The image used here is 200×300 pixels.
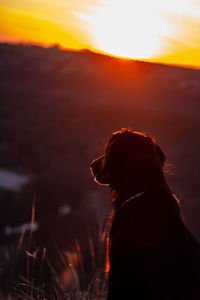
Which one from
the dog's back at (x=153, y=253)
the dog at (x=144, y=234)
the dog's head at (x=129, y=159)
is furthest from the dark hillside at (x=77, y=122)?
the dog's back at (x=153, y=253)

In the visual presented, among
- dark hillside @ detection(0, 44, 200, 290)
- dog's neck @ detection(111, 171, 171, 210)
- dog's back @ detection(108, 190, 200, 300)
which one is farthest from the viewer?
dark hillside @ detection(0, 44, 200, 290)

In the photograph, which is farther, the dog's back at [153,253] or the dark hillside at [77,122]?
the dark hillside at [77,122]

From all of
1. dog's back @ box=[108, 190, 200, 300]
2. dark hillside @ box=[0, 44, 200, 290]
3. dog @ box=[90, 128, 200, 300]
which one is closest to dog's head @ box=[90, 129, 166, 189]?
dog @ box=[90, 128, 200, 300]

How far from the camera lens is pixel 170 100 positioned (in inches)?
2170

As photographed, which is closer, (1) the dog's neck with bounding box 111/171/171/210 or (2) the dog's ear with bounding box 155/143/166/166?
(1) the dog's neck with bounding box 111/171/171/210

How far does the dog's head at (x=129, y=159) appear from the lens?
3.10 metres

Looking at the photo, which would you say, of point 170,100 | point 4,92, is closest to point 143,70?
point 170,100

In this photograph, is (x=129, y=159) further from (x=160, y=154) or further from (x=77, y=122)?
(x=77, y=122)

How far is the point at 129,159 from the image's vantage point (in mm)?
3219

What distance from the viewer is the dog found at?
2.36 metres

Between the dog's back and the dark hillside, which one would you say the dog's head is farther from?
the dark hillside

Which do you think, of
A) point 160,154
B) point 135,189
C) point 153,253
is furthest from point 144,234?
point 160,154

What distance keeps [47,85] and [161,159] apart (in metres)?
66.2

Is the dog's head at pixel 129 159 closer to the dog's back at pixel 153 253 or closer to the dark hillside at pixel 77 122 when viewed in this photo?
the dog's back at pixel 153 253
